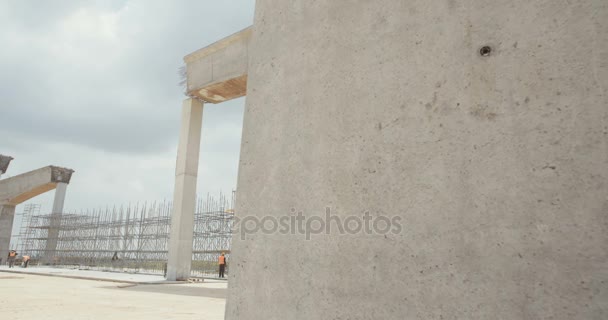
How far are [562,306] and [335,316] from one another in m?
0.77

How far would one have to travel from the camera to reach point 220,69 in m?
11.9

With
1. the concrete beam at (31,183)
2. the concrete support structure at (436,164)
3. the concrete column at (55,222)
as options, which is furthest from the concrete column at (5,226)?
the concrete support structure at (436,164)

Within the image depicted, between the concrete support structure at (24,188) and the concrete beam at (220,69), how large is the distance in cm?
1569

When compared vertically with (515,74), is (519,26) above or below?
above

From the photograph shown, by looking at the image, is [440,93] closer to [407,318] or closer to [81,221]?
[407,318]

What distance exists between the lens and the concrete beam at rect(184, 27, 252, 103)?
11336 millimetres

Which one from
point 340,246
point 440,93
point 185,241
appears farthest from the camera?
point 185,241

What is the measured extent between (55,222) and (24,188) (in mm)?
2742

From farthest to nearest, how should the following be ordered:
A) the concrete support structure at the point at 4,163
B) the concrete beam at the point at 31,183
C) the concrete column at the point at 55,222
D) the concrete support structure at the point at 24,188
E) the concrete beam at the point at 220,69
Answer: the concrete support structure at the point at 4,163, the concrete column at the point at 55,222, the concrete support structure at the point at 24,188, the concrete beam at the point at 31,183, the concrete beam at the point at 220,69

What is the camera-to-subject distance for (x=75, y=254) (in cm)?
2353

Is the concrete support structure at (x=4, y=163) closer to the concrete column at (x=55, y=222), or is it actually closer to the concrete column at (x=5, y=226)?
the concrete column at (x=5, y=226)

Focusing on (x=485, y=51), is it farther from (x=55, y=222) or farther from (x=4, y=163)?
(x=4, y=163)

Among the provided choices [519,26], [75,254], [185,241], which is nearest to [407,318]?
[519,26]

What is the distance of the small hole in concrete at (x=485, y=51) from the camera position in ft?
4.65
